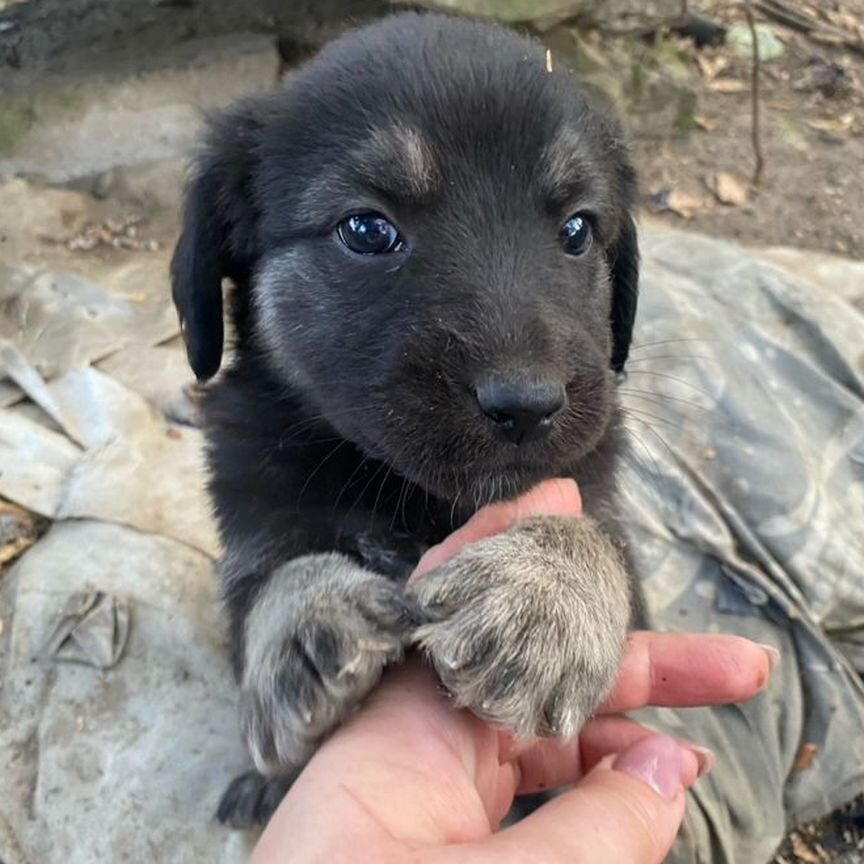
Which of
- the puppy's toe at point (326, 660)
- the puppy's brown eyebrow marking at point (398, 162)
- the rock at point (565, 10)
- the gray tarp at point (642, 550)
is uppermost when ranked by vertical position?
the puppy's brown eyebrow marking at point (398, 162)

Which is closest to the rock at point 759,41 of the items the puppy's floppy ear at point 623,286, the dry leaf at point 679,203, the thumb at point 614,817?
the dry leaf at point 679,203

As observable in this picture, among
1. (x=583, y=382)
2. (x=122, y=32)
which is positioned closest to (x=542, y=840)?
(x=583, y=382)

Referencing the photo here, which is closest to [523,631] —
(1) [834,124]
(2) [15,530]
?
(2) [15,530]

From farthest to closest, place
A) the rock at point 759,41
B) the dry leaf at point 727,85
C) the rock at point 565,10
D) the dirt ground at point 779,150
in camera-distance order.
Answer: the rock at point 759,41, the dry leaf at point 727,85, the dirt ground at point 779,150, the rock at point 565,10

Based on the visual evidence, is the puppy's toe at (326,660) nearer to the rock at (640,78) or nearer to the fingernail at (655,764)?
the fingernail at (655,764)

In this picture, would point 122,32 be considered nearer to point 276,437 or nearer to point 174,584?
point 174,584

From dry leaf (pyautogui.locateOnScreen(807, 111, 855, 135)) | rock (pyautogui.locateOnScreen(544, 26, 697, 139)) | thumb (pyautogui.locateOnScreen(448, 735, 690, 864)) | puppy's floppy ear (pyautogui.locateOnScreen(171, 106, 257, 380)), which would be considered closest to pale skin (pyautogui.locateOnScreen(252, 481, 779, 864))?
thumb (pyautogui.locateOnScreen(448, 735, 690, 864))
